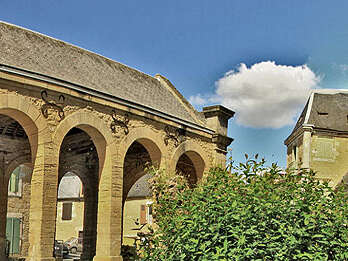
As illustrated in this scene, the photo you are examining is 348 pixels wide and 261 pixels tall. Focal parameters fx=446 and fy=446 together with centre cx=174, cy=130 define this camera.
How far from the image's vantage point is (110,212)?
1011 cm

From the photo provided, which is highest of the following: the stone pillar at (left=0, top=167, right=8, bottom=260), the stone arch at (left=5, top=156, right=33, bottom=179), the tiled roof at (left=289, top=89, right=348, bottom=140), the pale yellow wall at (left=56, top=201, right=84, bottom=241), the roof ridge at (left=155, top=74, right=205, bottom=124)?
the tiled roof at (left=289, top=89, right=348, bottom=140)

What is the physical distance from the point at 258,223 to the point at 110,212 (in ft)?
17.1

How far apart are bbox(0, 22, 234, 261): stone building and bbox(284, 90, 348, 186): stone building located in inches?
394

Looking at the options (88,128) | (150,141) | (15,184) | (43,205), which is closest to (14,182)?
(15,184)

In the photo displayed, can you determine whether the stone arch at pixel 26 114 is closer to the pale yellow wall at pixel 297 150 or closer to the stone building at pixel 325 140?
the pale yellow wall at pixel 297 150

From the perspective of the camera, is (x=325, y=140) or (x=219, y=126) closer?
(x=219, y=126)

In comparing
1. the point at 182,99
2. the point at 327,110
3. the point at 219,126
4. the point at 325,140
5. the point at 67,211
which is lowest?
the point at 67,211

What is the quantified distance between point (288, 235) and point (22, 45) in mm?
7986

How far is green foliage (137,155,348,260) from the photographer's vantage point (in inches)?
216

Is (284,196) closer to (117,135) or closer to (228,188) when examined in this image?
(228,188)

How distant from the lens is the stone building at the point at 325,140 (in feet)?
75.9

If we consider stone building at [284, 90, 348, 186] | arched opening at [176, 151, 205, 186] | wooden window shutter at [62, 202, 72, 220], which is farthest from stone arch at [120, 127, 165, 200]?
wooden window shutter at [62, 202, 72, 220]

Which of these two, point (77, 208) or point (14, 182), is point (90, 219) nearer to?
point (14, 182)

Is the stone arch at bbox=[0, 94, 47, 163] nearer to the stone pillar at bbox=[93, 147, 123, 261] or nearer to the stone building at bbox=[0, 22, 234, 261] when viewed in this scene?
the stone building at bbox=[0, 22, 234, 261]
